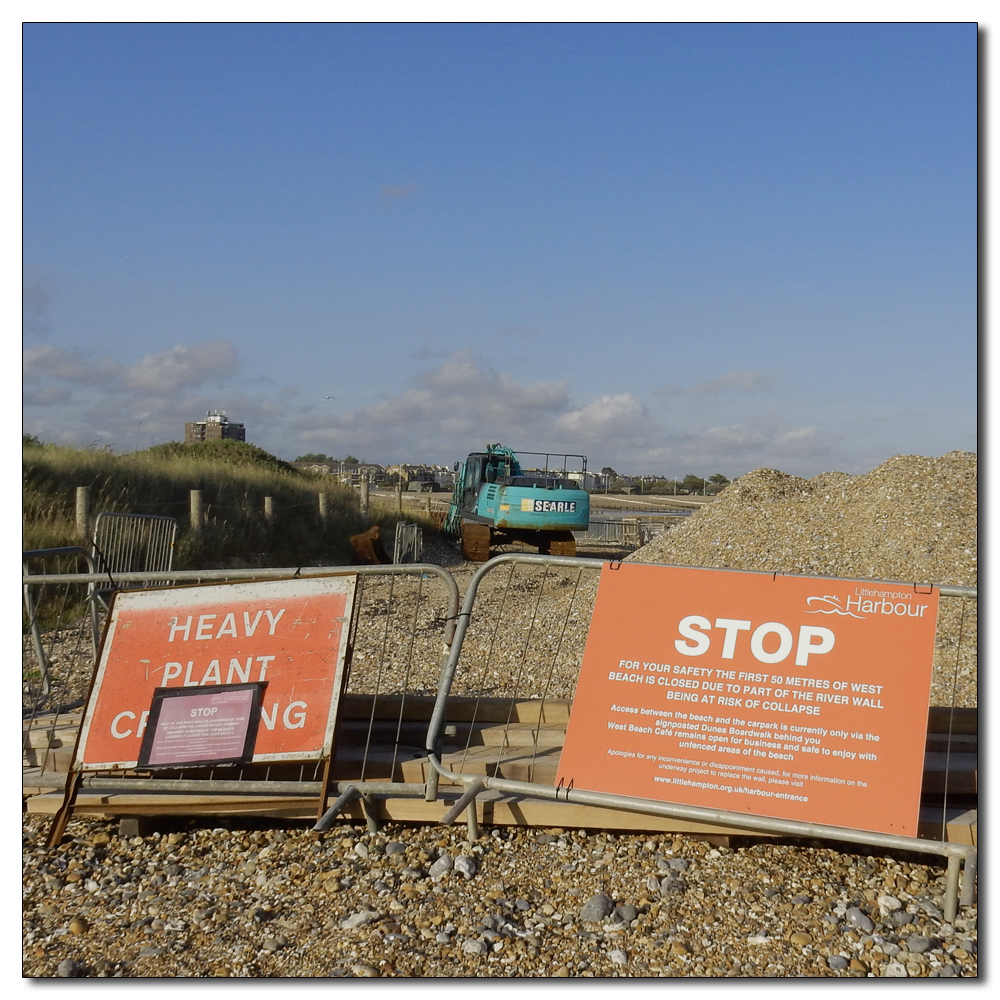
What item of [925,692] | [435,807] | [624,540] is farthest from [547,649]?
[624,540]

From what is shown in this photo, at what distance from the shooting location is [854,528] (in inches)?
553

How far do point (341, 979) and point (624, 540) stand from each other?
3099cm

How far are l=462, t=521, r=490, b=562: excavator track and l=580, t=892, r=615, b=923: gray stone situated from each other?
57.4ft

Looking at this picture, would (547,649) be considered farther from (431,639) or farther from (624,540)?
(624,540)

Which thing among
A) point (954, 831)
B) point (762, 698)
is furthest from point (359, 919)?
point (954, 831)

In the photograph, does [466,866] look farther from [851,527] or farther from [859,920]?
[851,527]

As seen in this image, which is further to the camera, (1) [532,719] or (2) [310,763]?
(1) [532,719]

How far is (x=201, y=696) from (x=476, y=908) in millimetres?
1833

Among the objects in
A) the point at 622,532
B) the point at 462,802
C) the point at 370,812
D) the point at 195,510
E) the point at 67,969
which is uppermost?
the point at 195,510

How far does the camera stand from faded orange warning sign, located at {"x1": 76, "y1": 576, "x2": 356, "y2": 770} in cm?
458

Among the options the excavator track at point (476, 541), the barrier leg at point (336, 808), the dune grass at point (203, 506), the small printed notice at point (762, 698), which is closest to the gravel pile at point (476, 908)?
the barrier leg at point (336, 808)

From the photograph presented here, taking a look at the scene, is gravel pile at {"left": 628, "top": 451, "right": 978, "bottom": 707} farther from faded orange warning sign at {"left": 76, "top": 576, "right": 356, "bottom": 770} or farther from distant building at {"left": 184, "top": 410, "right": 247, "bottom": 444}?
distant building at {"left": 184, "top": 410, "right": 247, "bottom": 444}

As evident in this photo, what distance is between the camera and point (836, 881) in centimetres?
412

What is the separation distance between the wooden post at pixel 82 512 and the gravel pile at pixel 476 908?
9.96 meters
